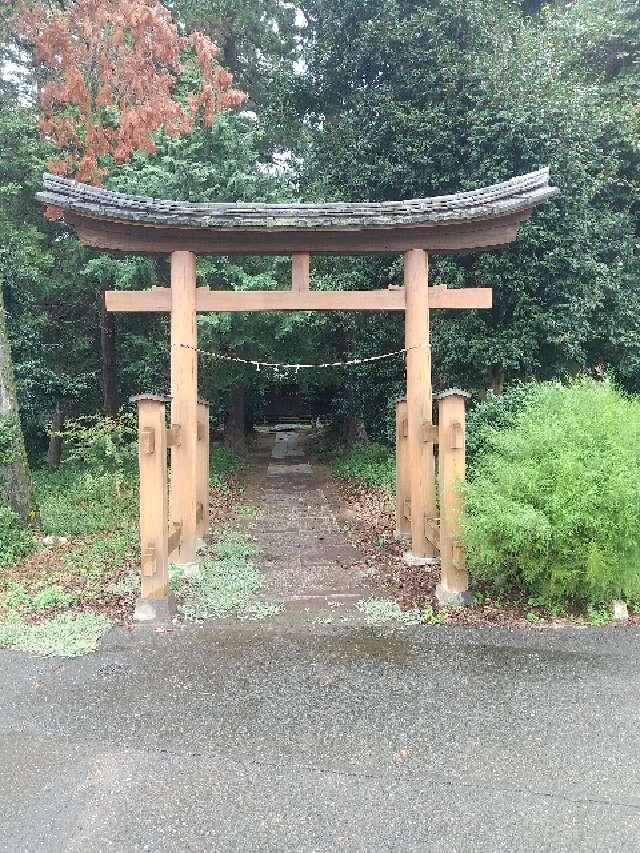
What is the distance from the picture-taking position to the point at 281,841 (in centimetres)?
242

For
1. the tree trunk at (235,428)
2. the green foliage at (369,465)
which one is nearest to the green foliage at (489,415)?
the green foliage at (369,465)

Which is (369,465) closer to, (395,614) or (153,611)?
(395,614)

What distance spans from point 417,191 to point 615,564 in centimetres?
842

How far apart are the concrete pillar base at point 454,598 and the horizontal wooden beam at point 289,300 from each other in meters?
2.86

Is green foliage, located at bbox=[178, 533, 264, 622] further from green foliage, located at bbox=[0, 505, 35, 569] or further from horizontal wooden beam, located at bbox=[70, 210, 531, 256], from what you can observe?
horizontal wooden beam, located at bbox=[70, 210, 531, 256]

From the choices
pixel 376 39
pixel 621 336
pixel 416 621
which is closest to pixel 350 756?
pixel 416 621

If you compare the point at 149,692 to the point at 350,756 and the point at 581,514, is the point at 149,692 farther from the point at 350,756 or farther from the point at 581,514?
the point at 581,514

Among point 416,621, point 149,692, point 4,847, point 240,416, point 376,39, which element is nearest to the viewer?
point 4,847

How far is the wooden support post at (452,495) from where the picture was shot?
518 cm

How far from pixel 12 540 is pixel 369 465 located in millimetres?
7307

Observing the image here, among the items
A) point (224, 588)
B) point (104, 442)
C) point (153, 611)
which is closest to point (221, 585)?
point (224, 588)

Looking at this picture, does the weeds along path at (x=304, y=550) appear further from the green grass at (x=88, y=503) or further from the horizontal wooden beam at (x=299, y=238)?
the horizontal wooden beam at (x=299, y=238)

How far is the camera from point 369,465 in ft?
41.1

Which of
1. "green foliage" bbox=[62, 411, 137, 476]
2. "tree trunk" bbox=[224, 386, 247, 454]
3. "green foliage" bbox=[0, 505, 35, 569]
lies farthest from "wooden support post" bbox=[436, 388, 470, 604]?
"tree trunk" bbox=[224, 386, 247, 454]
